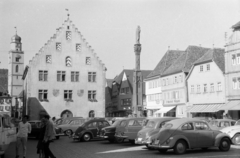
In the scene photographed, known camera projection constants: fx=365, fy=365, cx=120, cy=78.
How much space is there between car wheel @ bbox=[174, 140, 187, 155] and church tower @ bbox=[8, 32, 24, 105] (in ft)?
283

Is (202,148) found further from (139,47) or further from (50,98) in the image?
(50,98)

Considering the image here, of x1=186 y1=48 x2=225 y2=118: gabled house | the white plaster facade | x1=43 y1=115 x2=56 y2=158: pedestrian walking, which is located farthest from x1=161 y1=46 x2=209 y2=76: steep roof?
x1=43 y1=115 x2=56 y2=158: pedestrian walking

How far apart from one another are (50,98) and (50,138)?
41.3 m

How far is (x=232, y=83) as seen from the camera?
42.9m

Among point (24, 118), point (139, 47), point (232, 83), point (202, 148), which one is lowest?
point (202, 148)

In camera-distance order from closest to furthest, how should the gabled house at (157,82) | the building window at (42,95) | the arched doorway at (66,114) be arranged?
the building window at (42,95), the arched doorway at (66,114), the gabled house at (157,82)

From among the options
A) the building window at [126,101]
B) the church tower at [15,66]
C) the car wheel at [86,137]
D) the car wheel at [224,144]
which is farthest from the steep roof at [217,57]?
the church tower at [15,66]

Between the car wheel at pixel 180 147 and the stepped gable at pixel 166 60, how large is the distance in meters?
48.0

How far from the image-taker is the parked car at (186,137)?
1602 cm

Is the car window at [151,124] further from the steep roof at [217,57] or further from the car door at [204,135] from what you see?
the steep roof at [217,57]

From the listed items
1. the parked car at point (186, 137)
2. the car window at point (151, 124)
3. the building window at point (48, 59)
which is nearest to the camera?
the parked car at point (186, 137)

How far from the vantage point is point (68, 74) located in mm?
56375

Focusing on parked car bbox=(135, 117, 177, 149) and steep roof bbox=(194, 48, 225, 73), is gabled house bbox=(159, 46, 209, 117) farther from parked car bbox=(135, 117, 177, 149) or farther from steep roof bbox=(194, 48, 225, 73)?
parked car bbox=(135, 117, 177, 149)

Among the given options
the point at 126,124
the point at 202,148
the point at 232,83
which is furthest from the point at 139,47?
the point at 202,148
